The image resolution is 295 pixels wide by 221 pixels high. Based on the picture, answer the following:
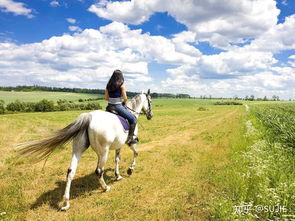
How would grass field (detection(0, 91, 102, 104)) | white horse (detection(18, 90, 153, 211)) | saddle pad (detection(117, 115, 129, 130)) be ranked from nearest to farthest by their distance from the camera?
1. white horse (detection(18, 90, 153, 211))
2. saddle pad (detection(117, 115, 129, 130))
3. grass field (detection(0, 91, 102, 104))

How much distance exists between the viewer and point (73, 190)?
19.5 ft

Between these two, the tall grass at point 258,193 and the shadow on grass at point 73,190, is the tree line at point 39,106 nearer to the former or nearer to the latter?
the shadow on grass at point 73,190

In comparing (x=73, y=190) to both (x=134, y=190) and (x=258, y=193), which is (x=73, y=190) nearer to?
(x=134, y=190)

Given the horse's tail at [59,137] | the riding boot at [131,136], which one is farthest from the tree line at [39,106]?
the horse's tail at [59,137]

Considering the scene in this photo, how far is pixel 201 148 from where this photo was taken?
11.2 meters

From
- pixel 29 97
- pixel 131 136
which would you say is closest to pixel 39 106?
pixel 29 97

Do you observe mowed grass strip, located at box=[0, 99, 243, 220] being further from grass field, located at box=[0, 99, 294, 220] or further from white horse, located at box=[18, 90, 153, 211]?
white horse, located at box=[18, 90, 153, 211]

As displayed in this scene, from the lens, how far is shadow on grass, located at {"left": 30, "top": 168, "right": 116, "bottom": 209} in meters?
5.20

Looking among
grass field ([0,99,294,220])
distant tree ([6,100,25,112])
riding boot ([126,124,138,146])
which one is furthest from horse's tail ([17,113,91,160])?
distant tree ([6,100,25,112])

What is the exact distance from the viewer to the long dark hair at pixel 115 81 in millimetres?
5926

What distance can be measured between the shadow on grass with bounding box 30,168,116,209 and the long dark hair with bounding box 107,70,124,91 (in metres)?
3.37

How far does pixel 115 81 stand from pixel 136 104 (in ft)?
5.87

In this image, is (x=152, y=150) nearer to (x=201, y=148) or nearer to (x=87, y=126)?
A: (x=201, y=148)

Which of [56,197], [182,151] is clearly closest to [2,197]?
[56,197]
